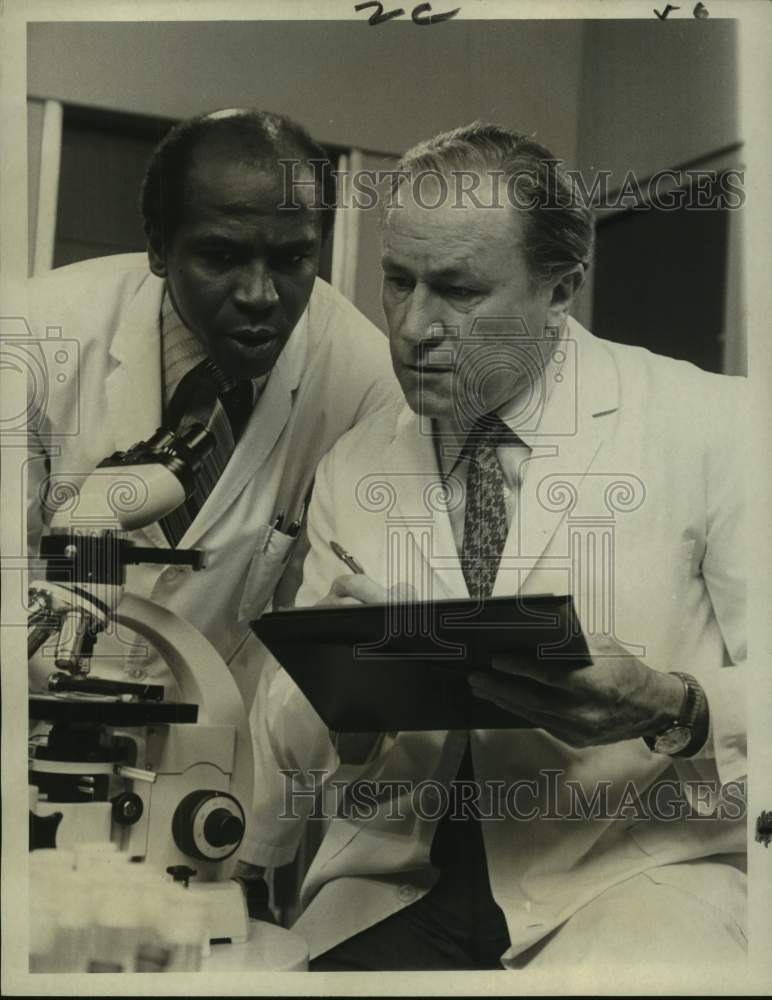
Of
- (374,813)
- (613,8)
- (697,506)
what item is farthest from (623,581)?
(613,8)

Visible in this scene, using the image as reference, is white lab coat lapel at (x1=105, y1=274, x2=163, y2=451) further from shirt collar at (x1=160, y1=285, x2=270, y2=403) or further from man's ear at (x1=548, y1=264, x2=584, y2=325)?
man's ear at (x1=548, y1=264, x2=584, y2=325)

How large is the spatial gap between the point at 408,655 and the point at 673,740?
0.47m

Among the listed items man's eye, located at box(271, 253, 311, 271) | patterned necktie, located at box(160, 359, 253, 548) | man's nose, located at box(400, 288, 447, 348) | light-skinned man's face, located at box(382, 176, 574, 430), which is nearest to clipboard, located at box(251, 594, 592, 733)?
patterned necktie, located at box(160, 359, 253, 548)

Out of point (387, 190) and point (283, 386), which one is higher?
point (387, 190)

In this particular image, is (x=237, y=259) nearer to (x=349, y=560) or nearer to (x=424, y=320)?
(x=424, y=320)

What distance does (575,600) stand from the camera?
1879 millimetres

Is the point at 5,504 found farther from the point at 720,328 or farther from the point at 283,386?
the point at 720,328

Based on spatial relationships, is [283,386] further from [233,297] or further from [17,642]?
[17,642]

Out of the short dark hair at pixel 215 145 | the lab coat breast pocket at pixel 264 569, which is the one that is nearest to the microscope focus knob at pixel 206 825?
the lab coat breast pocket at pixel 264 569

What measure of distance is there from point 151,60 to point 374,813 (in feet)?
4.45

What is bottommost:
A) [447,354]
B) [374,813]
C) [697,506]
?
[374,813]

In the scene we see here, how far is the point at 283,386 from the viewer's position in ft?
6.31

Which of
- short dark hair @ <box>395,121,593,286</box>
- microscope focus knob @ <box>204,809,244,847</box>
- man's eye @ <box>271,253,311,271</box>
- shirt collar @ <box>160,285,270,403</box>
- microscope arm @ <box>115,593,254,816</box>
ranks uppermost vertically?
short dark hair @ <box>395,121,593,286</box>

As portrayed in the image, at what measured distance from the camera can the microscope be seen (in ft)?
5.92
